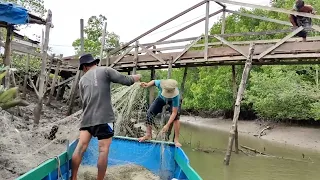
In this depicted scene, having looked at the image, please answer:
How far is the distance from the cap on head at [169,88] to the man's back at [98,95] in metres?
1.55

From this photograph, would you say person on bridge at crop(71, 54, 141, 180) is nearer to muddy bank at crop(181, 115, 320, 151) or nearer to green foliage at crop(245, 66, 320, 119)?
muddy bank at crop(181, 115, 320, 151)

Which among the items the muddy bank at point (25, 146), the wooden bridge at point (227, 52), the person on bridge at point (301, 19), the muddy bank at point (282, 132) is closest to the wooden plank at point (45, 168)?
the muddy bank at point (25, 146)

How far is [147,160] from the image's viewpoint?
582 centimetres

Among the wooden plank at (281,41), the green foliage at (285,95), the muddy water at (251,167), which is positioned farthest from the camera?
the green foliage at (285,95)

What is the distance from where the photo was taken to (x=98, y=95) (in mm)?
4188

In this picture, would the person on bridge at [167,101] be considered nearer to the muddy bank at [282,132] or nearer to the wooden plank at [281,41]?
the wooden plank at [281,41]

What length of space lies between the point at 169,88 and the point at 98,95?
1823 millimetres

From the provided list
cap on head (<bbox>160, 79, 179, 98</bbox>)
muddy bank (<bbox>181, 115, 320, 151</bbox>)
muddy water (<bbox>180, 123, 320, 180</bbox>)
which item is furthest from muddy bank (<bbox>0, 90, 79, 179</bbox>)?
muddy bank (<bbox>181, 115, 320, 151</bbox>)

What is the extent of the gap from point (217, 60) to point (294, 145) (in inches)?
351

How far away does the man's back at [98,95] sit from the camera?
4172 millimetres

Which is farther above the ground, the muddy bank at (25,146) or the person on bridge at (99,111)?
the person on bridge at (99,111)

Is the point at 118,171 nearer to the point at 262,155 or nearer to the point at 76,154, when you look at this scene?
the point at 76,154

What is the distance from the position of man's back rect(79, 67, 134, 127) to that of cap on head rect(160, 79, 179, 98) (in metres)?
1.55

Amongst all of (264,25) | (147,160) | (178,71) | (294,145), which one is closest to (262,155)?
(294,145)
